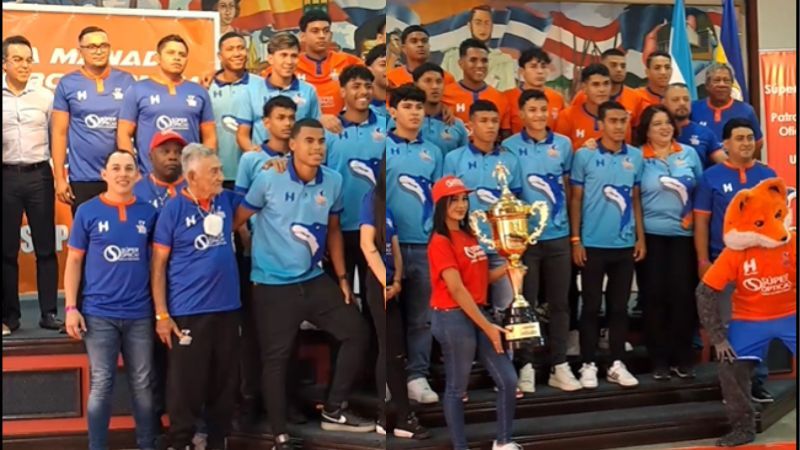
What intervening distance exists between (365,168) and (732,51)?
1.93 metres

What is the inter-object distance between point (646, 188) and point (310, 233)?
5.13 ft

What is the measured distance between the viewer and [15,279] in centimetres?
356

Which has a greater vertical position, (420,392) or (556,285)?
(556,285)

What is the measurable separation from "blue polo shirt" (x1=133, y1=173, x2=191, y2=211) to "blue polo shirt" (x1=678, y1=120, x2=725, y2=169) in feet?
7.50

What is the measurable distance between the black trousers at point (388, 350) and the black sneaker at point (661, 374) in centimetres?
124

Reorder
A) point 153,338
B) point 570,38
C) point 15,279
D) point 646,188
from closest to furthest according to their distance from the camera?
point 153,338, point 15,279, point 646,188, point 570,38

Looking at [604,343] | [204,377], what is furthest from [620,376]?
[204,377]

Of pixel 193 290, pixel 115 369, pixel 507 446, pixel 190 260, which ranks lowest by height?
pixel 507 446

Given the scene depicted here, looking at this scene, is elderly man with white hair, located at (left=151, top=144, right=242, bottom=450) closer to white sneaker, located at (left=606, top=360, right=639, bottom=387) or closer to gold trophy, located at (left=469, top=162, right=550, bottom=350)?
gold trophy, located at (left=469, top=162, right=550, bottom=350)

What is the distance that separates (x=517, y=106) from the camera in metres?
4.02

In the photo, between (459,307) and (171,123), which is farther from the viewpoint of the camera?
(171,123)

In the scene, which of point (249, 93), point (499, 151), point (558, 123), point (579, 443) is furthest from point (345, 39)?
point (579, 443)

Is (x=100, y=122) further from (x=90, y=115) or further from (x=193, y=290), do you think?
(x=193, y=290)

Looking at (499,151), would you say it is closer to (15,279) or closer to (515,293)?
(515,293)
